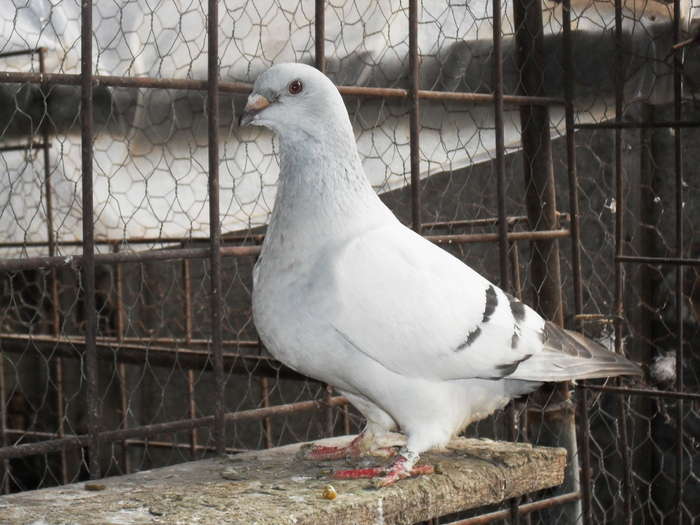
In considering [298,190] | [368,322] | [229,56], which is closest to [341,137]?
[298,190]

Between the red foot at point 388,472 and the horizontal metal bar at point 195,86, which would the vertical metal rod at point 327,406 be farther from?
the horizontal metal bar at point 195,86

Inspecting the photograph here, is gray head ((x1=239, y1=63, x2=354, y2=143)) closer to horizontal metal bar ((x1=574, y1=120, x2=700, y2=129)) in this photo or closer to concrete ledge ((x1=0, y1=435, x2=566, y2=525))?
concrete ledge ((x1=0, y1=435, x2=566, y2=525))

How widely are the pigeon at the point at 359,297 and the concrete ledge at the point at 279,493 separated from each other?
0.29ft

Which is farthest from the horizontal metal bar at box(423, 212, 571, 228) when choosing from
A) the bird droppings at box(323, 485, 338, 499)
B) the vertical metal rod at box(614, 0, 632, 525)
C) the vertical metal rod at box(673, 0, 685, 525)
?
the bird droppings at box(323, 485, 338, 499)

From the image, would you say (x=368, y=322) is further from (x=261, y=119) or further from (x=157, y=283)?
(x=157, y=283)

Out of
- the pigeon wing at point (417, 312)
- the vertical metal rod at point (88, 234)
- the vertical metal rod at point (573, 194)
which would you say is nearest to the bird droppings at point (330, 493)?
the pigeon wing at point (417, 312)

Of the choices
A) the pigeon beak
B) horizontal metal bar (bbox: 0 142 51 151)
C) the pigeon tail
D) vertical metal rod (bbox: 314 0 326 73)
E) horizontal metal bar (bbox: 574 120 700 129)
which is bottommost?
the pigeon tail

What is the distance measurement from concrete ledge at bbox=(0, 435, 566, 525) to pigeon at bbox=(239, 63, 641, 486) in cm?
9

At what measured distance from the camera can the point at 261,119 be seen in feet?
6.86

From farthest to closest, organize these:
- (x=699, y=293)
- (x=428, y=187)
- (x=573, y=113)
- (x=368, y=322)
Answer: (x=428, y=187) → (x=699, y=293) → (x=573, y=113) → (x=368, y=322)

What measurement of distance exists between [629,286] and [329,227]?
270 centimetres

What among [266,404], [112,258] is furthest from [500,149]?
[266,404]

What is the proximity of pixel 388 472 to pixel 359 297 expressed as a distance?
46 cm

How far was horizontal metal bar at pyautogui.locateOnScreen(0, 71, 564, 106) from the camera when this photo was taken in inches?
84.3
